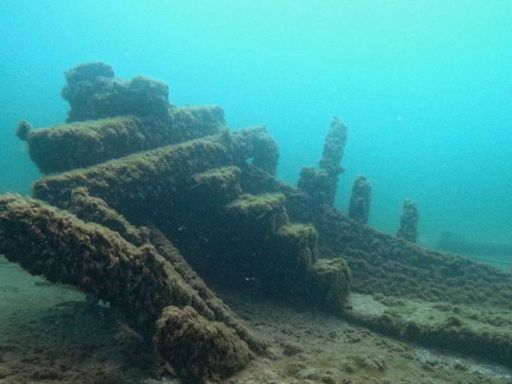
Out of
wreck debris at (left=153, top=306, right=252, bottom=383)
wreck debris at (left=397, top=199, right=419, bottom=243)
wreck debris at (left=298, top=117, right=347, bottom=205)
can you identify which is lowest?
wreck debris at (left=153, top=306, right=252, bottom=383)

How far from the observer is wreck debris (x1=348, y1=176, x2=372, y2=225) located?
14602 millimetres

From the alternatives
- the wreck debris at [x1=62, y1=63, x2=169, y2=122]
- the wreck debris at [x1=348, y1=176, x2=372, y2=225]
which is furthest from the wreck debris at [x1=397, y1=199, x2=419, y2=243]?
the wreck debris at [x1=62, y1=63, x2=169, y2=122]

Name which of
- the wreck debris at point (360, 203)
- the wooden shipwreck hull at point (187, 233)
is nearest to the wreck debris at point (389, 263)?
the wooden shipwreck hull at point (187, 233)

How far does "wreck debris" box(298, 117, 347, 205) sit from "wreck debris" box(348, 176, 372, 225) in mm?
774

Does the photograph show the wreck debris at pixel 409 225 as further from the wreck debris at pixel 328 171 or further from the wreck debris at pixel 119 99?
the wreck debris at pixel 119 99

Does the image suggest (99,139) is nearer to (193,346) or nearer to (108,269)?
(108,269)

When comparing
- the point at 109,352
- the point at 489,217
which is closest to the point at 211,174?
the point at 109,352

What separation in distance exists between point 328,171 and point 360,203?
210cm

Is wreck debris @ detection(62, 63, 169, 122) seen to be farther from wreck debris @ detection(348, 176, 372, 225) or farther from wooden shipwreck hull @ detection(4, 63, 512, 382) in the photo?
wreck debris @ detection(348, 176, 372, 225)

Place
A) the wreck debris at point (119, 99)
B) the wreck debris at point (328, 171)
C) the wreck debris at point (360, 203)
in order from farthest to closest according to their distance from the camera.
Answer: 1. the wreck debris at point (360, 203)
2. the wreck debris at point (328, 171)
3. the wreck debris at point (119, 99)

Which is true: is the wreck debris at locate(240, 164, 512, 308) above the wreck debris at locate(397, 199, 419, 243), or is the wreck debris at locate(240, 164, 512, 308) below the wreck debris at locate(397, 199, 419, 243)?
below

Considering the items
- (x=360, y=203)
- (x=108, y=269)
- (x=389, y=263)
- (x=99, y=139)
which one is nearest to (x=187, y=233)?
(x=99, y=139)

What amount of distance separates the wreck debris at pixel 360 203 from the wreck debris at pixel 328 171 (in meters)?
0.77

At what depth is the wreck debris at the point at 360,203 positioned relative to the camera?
14602 millimetres
